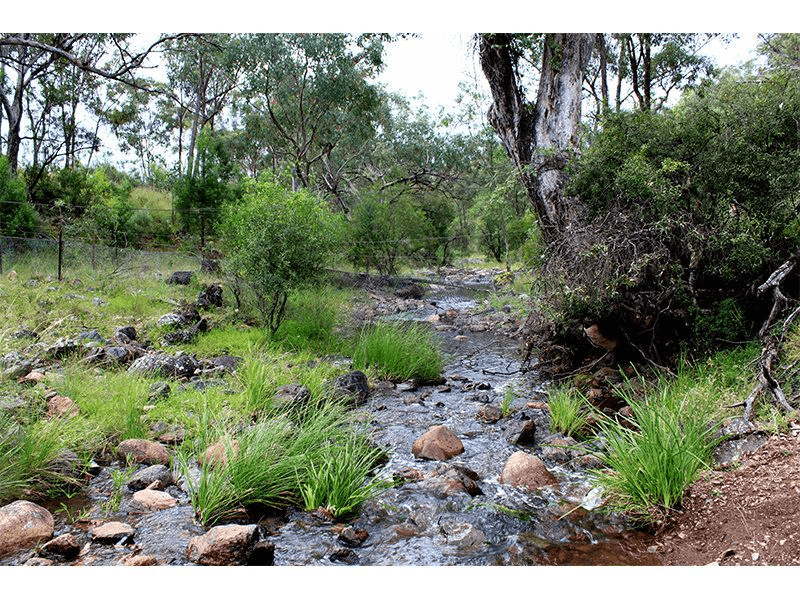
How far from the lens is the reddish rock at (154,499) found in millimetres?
3285

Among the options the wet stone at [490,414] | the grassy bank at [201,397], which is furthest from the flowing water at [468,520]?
the grassy bank at [201,397]

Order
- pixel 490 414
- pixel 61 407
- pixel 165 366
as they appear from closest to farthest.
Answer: pixel 61 407, pixel 490 414, pixel 165 366

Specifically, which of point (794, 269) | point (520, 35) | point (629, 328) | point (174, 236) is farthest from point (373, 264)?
point (794, 269)

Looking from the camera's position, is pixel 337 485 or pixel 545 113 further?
pixel 545 113

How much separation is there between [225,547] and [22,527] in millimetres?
1109

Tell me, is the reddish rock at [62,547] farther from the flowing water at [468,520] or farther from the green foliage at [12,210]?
the green foliage at [12,210]

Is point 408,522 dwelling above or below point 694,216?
below

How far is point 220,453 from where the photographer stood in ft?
11.4

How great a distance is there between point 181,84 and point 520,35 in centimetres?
2014

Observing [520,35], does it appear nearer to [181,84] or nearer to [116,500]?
[116,500]

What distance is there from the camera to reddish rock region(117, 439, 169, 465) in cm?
401

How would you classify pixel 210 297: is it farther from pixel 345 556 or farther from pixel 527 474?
pixel 345 556

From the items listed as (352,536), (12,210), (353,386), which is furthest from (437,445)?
(12,210)

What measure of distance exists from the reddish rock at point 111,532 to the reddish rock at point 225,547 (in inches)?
17.9
